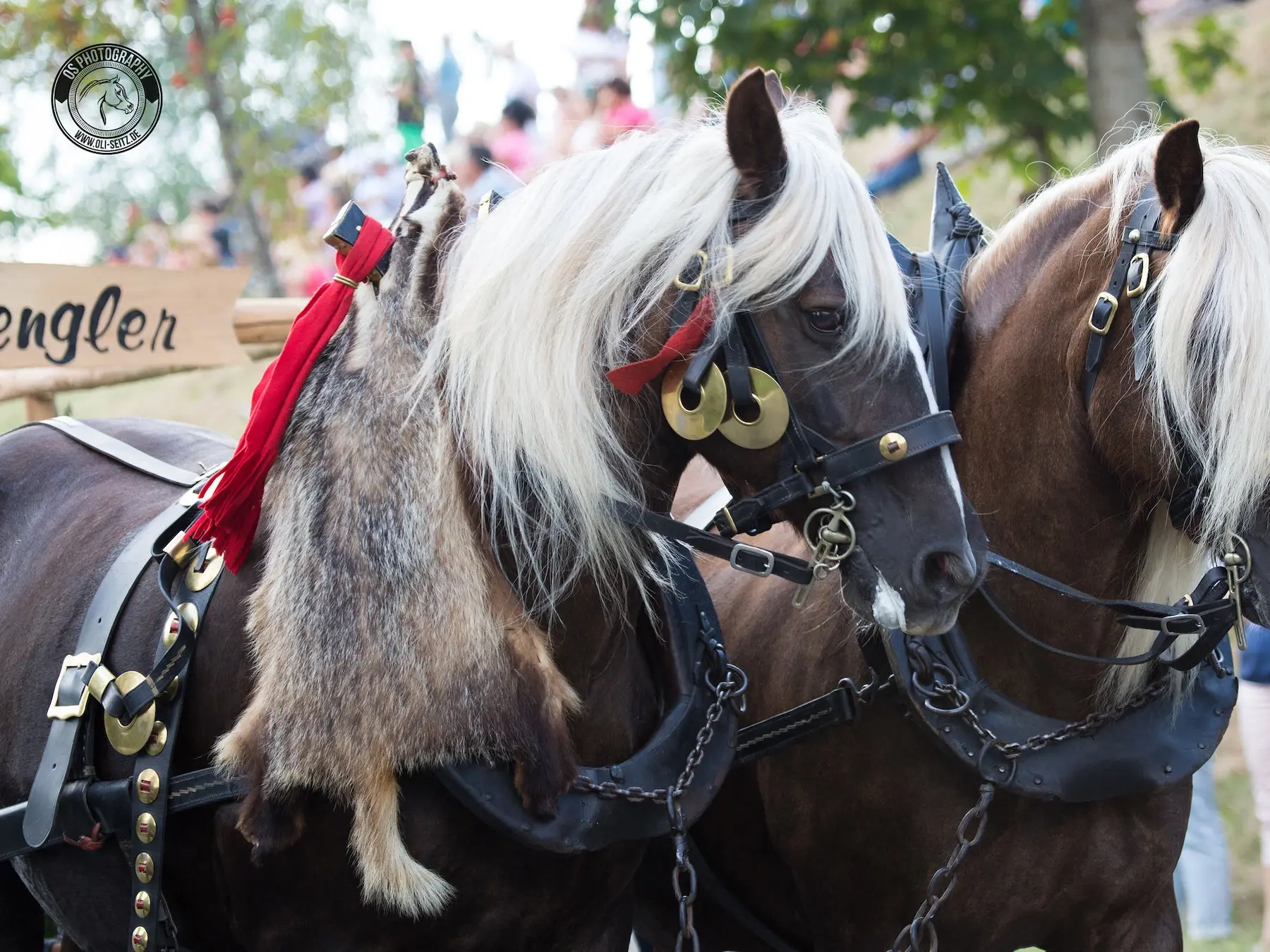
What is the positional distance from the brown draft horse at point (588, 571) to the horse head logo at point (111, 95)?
162 centimetres

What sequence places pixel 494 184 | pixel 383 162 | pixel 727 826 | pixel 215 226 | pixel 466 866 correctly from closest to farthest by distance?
pixel 466 866, pixel 494 184, pixel 727 826, pixel 383 162, pixel 215 226

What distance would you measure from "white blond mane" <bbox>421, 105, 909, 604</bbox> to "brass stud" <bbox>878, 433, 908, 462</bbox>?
4.9 inches

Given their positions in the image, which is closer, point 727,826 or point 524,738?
point 524,738

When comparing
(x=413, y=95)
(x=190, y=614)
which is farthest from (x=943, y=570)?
(x=413, y=95)

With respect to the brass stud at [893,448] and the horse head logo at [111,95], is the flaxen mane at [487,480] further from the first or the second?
the horse head logo at [111,95]

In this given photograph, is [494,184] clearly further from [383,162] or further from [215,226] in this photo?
[215,226]

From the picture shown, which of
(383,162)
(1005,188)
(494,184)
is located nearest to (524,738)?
(494,184)

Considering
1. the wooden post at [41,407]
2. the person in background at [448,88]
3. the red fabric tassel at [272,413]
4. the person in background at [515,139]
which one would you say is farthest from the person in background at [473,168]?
the red fabric tassel at [272,413]

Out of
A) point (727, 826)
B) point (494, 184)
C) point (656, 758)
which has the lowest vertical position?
point (727, 826)

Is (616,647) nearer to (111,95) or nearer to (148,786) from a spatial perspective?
(148,786)

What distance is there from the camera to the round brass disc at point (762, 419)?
1.85 meters

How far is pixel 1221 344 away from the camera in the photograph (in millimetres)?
1945

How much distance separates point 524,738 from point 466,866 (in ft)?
0.81

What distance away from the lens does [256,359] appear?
12.9ft
